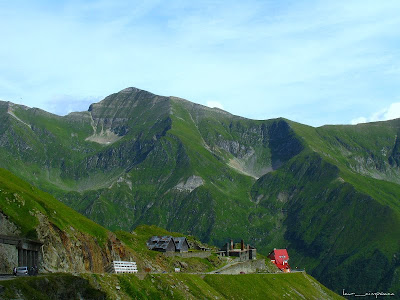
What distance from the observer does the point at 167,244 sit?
159 m

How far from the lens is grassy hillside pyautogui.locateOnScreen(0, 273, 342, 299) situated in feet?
198

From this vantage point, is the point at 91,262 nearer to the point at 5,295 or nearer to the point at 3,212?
the point at 3,212

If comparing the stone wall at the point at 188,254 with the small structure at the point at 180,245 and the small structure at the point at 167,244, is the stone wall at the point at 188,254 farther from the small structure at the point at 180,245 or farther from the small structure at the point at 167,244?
the small structure at the point at 180,245

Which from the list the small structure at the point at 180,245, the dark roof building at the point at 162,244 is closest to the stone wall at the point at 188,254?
the dark roof building at the point at 162,244

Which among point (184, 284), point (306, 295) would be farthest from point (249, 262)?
point (184, 284)

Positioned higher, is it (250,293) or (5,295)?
(5,295)

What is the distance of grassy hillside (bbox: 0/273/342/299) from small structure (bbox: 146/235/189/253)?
2657 centimetres

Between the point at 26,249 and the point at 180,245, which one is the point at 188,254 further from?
the point at 26,249

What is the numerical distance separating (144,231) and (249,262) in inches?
1553

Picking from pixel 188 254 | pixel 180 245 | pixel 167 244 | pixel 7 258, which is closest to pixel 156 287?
pixel 7 258

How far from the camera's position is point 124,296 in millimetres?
77125

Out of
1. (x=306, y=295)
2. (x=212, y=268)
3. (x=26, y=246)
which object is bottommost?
(x=306, y=295)

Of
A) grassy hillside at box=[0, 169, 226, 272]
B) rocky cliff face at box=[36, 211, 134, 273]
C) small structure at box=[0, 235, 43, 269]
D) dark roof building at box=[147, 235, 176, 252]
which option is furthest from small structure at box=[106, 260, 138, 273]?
dark roof building at box=[147, 235, 176, 252]

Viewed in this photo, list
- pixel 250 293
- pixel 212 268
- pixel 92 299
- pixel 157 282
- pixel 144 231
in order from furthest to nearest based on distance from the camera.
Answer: pixel 144 231 → pixel 212 268 → pixel 250 293 → pixel 157 282 → pixel 92 299
